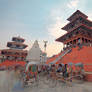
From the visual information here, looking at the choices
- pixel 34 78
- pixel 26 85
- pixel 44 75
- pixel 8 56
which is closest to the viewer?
pixel 26 85

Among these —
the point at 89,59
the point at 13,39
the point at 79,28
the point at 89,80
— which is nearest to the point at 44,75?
the point at 89,80

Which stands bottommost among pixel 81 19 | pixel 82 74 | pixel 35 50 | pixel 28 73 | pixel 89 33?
pixel 82 74

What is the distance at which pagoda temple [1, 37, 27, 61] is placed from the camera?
3456 cm

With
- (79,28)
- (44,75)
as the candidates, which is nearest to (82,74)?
(44,75)

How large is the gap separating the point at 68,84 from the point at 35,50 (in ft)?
14.7

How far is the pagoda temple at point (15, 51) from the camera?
3456 cm

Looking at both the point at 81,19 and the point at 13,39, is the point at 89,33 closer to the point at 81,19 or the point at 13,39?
the point at 81,19

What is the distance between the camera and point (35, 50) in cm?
825

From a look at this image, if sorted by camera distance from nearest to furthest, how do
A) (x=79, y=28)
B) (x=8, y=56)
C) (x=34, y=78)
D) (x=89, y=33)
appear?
1. (x=34, y=78)
2. (x=79, y=28)
3. (x=89, y=33)
4. (x=8, y=56)

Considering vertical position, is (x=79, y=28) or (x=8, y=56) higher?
(x=79, y=28)

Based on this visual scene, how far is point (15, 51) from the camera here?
35625 mm

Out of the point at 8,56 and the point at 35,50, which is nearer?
the point at 35,50

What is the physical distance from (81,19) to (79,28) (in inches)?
182

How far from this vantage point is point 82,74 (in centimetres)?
838
